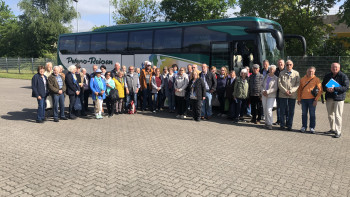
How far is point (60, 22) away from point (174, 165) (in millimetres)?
56526

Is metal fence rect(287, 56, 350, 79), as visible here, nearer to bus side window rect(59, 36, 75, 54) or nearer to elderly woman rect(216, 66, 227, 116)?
elderly woman rect(216, 66, 227, 116)

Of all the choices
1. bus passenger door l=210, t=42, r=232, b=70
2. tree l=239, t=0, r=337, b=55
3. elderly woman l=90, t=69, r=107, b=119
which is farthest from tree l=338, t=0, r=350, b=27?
elderly woman l=90, t=69, r=107, b=119

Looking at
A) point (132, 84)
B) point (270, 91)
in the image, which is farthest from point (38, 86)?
point (270, 91)

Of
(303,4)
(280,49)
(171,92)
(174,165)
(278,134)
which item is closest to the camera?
(174,165)

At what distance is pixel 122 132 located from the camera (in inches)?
314

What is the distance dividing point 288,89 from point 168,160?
4.54 metres

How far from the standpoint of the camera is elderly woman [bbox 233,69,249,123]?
30.5 ft

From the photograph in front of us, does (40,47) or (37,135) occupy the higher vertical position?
(40,47)

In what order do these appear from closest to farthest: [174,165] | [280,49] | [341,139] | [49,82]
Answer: [174,165] → [341,139] → [49,82] → [280,49]

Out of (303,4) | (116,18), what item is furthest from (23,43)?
(303,4)

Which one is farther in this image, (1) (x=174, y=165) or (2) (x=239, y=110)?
(2) (x=239, y=110)

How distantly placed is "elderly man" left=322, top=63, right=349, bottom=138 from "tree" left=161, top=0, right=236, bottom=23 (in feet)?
109

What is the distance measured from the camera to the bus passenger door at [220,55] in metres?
10.9

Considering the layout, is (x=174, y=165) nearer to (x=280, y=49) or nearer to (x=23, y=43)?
(x=280, y=49)
